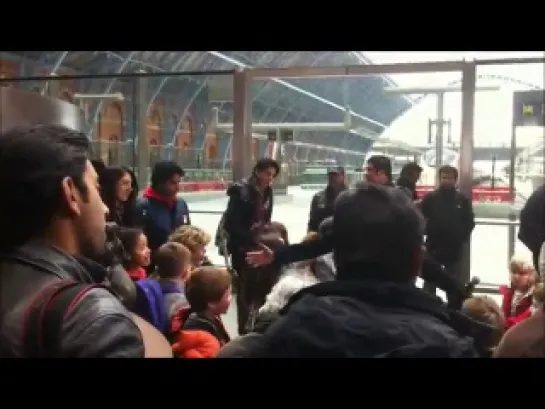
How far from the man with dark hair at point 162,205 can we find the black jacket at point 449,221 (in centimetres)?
107

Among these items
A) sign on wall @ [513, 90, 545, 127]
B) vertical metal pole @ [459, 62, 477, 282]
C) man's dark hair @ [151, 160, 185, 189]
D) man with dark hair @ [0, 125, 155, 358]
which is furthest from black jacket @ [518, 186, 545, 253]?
man with dark hair @ [0, 125, 155, 358]

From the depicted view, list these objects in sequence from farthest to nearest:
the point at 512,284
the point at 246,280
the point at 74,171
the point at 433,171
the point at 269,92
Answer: the point at 269,92
the point at 433,171
the point at 246,280
the point at 512,284
the point at 74,171

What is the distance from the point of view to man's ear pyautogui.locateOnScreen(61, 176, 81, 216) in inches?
33.9

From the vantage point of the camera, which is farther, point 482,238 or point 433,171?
point 482,238

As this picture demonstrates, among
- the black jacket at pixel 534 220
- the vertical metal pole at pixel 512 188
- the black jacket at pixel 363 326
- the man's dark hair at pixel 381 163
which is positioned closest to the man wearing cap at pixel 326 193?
the man's dark hair at pixel 381 163

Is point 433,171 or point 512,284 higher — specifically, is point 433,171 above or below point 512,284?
above

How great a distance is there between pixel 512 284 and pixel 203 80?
1.92 meters

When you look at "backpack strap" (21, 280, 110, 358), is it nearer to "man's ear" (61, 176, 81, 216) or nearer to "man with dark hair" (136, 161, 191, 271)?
"man's ear" (61, 176, 81, 216)

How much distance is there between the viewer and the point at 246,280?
243 centimetres

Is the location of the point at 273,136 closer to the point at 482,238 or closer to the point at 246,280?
the point at 246,280

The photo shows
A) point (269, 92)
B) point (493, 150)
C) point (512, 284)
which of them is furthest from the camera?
point (269, 92)

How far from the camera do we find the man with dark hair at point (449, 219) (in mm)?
2576

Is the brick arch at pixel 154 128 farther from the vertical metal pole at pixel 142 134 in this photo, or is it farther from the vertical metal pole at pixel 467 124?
Result: the vertical metal pole at pixel 467 124
